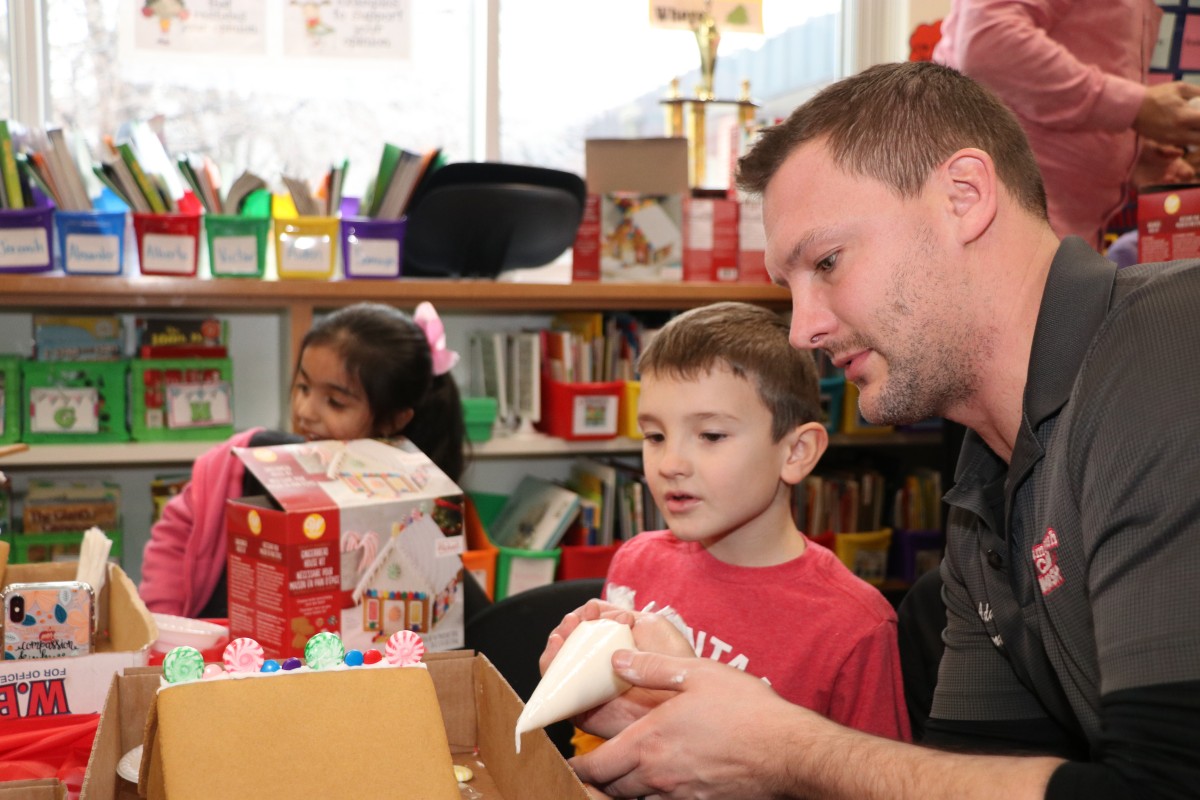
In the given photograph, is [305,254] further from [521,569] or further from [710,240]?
[710,240]

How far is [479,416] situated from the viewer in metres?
2.79

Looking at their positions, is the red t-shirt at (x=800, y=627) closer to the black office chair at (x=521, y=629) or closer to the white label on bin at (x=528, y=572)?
the black office chair at (x=521, y=629)

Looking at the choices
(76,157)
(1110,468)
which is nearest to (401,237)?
(76,157)

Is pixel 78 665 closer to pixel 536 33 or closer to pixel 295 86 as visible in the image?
pixel 295 86

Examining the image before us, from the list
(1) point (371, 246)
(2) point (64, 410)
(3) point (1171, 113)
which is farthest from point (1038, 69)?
(2) point (64, 410)

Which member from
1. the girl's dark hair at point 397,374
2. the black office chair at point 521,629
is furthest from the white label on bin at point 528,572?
the black office chair at point 521,629

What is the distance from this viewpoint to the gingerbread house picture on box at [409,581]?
1248 millimetres

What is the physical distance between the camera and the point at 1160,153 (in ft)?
8.24

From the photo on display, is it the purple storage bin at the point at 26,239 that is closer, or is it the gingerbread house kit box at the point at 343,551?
the gingerbread house kit box at the point at 343,551

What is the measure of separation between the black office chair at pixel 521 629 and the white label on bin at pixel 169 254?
1385 millimetres

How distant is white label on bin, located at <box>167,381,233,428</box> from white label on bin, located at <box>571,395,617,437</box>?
2.74 feet

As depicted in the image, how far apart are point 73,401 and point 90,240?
373 millimetres

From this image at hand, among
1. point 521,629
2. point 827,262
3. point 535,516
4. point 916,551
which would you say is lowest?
point 916,551

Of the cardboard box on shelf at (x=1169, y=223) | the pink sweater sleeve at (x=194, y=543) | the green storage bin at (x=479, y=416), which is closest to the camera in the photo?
the cardboard box on shelf at (x=1169, y=223)
